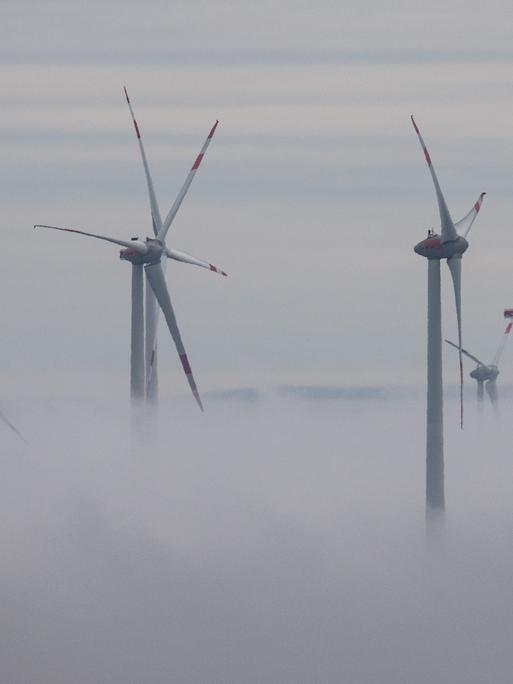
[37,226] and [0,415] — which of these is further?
[37,226]

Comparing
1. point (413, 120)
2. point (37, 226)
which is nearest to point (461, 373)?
point (413, 120)

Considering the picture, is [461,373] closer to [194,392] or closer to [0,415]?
[194,392]

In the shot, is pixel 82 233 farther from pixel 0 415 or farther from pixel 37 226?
pixel 0 415

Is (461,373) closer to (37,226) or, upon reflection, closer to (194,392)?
(194,392)

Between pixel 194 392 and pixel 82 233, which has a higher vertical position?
pixel 82 233

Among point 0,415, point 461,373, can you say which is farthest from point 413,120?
point 0,415

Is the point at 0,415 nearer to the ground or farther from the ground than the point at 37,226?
nearer to the ground

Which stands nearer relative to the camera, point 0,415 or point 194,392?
point 0,415
